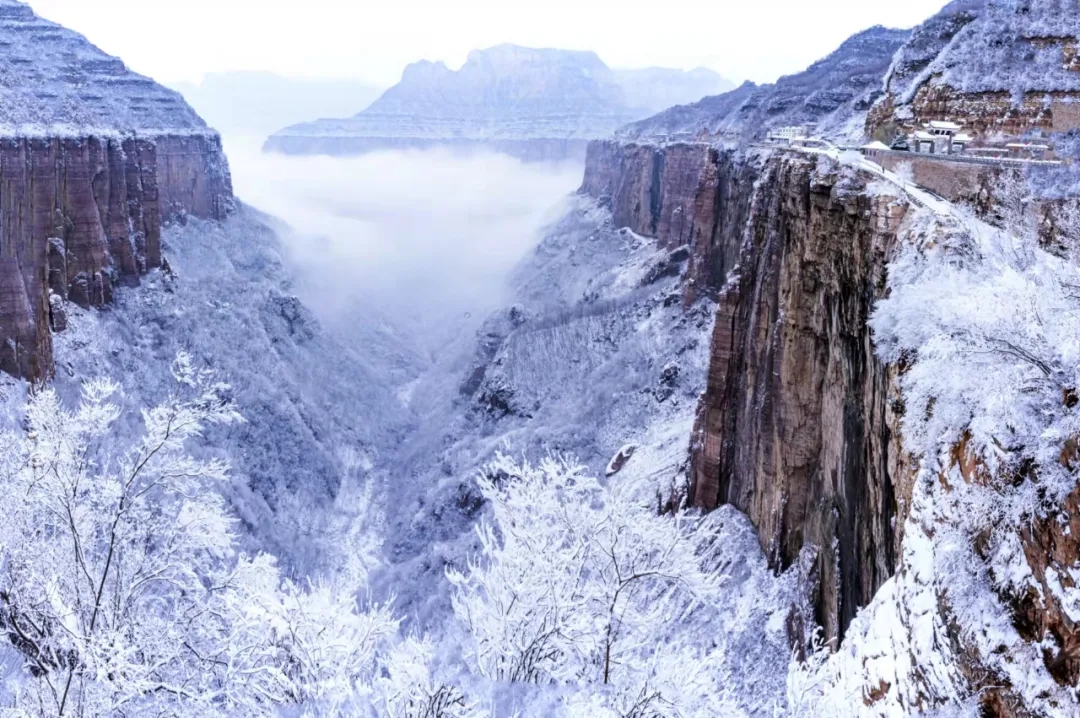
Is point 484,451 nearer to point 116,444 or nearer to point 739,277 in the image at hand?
point 116,444

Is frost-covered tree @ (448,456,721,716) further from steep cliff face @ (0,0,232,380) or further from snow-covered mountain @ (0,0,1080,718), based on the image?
steep cliff face @ (0,0,232,380)

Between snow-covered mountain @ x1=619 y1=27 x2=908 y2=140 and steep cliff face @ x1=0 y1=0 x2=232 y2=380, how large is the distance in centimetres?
5119

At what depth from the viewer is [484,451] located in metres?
58.4

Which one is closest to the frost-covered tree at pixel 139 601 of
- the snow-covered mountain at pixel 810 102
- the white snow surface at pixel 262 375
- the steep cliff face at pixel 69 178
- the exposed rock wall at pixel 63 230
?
the white snow surface at pixel 262 375

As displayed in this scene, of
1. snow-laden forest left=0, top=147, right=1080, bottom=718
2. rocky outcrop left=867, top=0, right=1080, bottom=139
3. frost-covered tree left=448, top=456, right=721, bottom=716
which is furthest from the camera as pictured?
rocky outcrop left=867, top=0, right=1080, bottom=139

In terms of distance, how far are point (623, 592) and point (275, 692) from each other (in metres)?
8.26

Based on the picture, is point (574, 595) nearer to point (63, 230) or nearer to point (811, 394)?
point (811, 394)

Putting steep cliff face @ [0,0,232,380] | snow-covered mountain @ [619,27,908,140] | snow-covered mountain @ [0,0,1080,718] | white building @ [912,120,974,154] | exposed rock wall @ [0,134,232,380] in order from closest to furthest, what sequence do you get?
snow-covered mountain @ [0,0,1080,718] → white building @ [912,120,974,154] → exposed rock wall @ [0,134,232,380] → steep cliff face @ [0,0,232,380] → snow-covered mountain @ [619,27,908,140]

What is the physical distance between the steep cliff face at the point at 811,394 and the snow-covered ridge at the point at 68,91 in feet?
146

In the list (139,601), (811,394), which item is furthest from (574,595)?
(139,601)

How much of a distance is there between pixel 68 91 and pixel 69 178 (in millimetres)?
26874

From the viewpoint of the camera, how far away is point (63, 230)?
53.5 m

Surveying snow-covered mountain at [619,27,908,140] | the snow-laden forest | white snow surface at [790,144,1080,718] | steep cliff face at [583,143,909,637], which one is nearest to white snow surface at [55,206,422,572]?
the snow-laden forest

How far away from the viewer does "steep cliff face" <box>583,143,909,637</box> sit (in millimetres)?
16594
